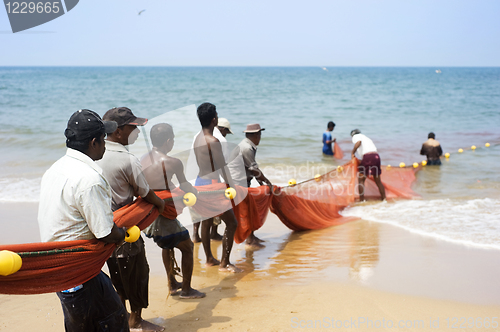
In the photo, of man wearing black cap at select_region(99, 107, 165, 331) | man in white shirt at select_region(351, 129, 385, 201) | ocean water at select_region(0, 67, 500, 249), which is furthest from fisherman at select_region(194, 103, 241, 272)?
man in white shirt at select_region(351, 129, 385, 201)

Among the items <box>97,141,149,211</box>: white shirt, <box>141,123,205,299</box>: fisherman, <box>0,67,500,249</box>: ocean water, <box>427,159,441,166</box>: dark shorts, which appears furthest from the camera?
<box>427,159,441,166</box>: dark shorts

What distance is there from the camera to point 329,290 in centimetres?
438

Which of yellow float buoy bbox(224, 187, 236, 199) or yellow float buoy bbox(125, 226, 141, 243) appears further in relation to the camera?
yellow float buoy bbox(224, 187, 236, 199)

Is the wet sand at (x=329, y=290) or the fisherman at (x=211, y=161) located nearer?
the wet sand at (x=329, y=290)

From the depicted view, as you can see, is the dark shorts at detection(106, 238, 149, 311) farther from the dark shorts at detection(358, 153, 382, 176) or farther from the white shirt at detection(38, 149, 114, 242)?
the dark shorts at detection(358, 153, 382, 176)

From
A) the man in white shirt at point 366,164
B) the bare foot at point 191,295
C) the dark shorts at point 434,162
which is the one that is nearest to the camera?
the bare foot at point 191,295

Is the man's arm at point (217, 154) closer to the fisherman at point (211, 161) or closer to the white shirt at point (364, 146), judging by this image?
the fisherman at point (211, 161)

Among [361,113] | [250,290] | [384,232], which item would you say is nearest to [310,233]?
[384,232]

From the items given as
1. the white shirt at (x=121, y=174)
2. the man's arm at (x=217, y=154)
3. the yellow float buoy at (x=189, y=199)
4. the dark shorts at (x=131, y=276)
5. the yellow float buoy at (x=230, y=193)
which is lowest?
the dark shorts at (x=131, y=276)

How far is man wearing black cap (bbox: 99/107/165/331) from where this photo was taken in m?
3.24

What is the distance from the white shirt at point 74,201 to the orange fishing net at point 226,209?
0.10 meters

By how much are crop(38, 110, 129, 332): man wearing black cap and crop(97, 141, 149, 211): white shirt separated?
62 centimetres

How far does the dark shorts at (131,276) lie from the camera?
3500 millimetres

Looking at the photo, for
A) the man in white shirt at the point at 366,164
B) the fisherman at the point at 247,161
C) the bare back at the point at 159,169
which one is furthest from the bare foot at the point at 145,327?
the man in white shirt at the point at 366,164
